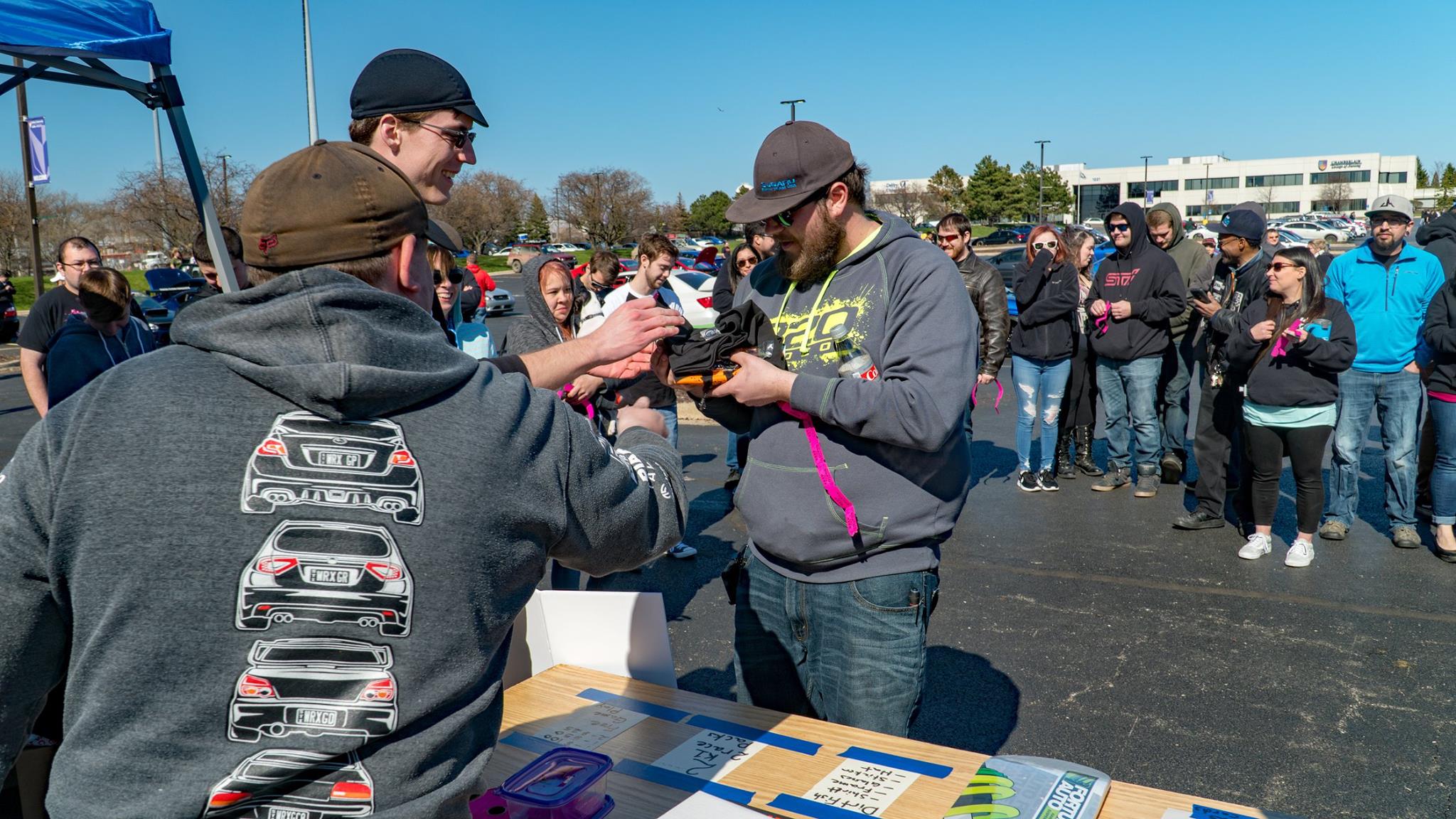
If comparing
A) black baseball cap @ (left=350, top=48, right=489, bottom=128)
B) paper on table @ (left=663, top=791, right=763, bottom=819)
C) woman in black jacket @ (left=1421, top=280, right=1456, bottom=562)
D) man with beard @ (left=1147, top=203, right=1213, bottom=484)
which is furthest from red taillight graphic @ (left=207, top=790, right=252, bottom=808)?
man with beard @ (left=1147, top=203, right=1213, bottom=484)

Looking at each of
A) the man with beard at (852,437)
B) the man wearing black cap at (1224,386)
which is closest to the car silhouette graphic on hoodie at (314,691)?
the man with beard at (852,437)

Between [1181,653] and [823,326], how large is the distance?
3.03m

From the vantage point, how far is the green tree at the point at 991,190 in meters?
75.7

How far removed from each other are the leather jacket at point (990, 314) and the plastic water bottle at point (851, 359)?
504 cm

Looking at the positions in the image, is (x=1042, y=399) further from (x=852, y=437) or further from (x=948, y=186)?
(x=948, y=186)

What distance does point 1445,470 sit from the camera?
18.4 feet

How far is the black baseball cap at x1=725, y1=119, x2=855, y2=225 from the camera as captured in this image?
7.64 feet

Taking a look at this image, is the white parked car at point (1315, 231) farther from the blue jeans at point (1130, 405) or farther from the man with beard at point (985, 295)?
the man with beard at point (985, 295)

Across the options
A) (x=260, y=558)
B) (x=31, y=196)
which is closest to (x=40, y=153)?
(x=31, y=196)

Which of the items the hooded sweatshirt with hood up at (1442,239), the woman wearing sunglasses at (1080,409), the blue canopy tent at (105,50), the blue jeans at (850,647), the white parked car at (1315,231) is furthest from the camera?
the white parked car at (1315,231)

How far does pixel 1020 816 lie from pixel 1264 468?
4.90 metres

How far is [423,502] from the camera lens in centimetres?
116

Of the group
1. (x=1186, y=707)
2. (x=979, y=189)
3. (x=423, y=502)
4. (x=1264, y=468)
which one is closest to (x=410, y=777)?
(x=423, y=502)

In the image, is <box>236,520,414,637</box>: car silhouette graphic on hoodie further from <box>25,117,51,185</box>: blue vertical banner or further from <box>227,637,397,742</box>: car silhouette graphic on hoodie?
<box>25,117,51,185</box>: blue vertical banner
